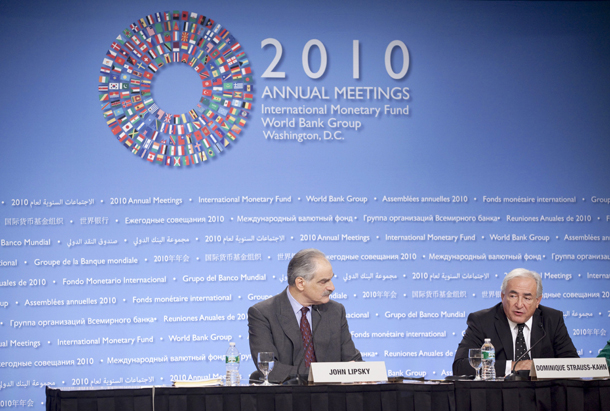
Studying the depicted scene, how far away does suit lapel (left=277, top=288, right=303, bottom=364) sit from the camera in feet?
9.94

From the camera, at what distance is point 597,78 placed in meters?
4.62

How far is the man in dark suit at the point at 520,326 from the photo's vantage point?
317 cm

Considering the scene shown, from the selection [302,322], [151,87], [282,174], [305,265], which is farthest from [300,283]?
[151,87]

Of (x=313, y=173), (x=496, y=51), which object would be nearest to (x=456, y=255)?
(x=313, y=173)

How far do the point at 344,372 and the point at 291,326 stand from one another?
0.66 meters

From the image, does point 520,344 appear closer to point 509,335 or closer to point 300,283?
point 509,335

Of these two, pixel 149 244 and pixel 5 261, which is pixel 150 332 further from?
pixel 5 261

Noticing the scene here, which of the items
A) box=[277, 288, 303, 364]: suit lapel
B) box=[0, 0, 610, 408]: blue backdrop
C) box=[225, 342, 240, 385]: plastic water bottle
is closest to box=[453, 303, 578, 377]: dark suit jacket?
box=[277, 288, 303, 364]: suit lapel

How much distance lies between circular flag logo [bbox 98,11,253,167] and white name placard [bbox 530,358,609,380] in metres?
2.60

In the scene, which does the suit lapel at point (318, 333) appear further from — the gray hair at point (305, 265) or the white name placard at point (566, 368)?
the white name placard at point (566, 368)

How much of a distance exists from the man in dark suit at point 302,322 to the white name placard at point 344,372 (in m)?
0.54

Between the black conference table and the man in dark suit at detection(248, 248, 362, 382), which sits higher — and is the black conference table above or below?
below

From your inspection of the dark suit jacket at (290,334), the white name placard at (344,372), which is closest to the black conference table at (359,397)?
the white name placard at (344,372)

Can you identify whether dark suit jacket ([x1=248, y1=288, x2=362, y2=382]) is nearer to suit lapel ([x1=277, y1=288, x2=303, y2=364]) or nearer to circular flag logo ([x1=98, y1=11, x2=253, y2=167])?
suit lapel ([x1=277, y1=288, x2=303, y2=364])
